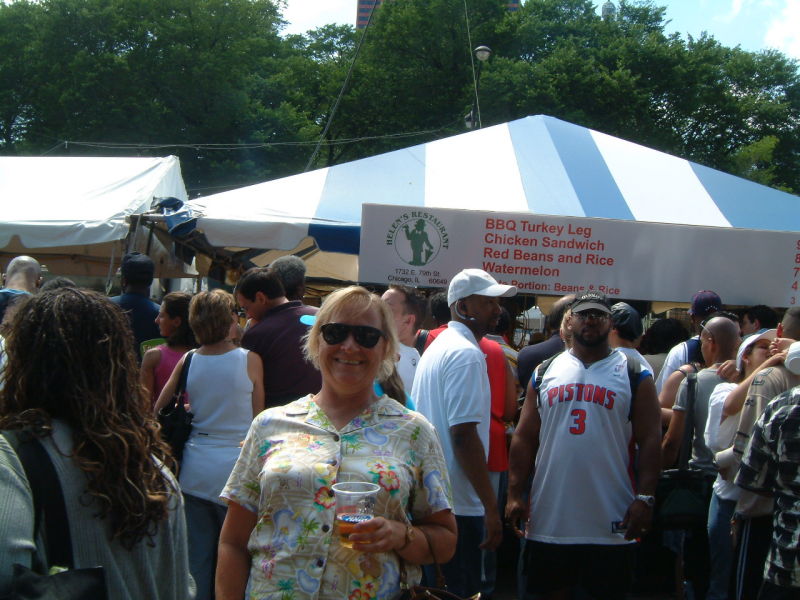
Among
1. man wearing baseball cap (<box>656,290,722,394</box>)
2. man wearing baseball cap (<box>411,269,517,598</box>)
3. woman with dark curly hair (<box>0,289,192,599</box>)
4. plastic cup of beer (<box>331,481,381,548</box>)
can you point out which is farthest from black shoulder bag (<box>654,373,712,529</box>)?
woman with dark curly hair (<box>0,289,192,599</box>)

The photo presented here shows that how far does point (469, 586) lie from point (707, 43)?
36.1 meters

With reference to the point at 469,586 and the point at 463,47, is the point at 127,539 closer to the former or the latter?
the point at 469,586

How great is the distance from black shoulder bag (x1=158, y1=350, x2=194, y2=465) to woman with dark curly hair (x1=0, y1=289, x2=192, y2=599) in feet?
6.76

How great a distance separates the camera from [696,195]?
24.1 feet

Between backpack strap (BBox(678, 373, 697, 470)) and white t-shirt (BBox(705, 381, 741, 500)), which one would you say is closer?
white t-shirt (BBox(705, 381, 741, 500))

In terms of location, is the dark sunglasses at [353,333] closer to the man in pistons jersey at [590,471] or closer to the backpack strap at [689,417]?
the man in pistons jersey at [590,471]

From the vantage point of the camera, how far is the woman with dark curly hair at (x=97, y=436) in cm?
164

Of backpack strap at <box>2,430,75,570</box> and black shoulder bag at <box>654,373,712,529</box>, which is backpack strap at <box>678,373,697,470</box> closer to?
black shoulder bag at <box>654,373,712,529</box>

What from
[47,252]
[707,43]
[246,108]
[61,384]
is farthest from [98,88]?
[61,384]

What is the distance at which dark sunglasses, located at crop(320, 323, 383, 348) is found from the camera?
7.52 ft

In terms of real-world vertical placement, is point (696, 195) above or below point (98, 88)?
below

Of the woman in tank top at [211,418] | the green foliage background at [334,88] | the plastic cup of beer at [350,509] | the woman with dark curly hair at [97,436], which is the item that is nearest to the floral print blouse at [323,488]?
the plastic cup of beer at [350,509]

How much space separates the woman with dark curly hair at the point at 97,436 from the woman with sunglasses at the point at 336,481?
0.30m

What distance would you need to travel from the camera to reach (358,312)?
7.65 feet
